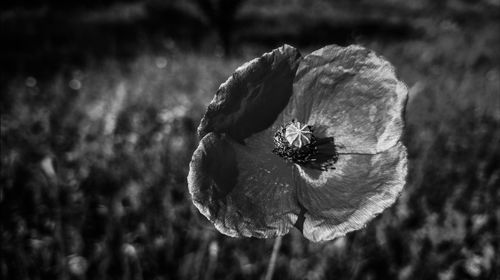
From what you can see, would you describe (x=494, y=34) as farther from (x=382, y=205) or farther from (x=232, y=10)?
(x=382, y=205)

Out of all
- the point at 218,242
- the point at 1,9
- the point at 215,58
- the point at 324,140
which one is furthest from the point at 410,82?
the point at 1,9

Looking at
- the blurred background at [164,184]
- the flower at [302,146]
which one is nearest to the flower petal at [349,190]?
the flower at [302,146]

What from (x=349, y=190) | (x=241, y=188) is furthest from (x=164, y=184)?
(x=349, y=190)

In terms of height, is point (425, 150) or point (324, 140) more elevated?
point (324, 140)

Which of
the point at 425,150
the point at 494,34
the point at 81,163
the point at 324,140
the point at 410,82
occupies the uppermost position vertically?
the point at 324,140

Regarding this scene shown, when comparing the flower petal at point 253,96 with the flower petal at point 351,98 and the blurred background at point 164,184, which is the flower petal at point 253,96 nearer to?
the flower petal at point 351,98

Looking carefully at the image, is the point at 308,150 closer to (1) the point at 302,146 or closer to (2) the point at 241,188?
(1) the point at 302,146

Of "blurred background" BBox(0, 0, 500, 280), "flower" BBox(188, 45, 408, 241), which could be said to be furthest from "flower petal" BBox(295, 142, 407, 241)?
"blurred background" BBox(0, 0, 500, 280)
